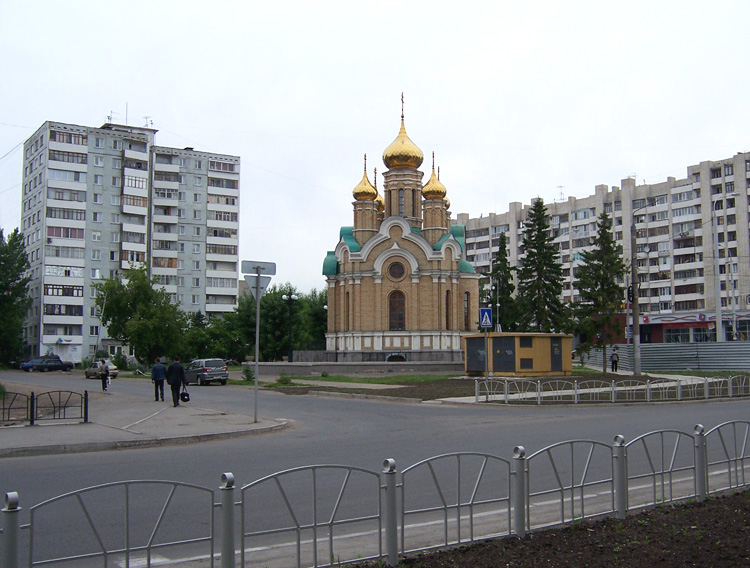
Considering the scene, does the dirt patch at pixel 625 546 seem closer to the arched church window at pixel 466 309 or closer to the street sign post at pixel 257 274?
the street sign post at pixel 257 274

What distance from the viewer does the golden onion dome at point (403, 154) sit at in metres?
62.5

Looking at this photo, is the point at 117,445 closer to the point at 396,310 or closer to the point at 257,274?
the point at 257,274

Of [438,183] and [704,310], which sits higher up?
[438,183]

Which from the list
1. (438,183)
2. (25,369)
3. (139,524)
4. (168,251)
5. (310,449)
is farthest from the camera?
(168,251)

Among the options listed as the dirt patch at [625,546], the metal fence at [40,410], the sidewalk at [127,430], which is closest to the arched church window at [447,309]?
the sidewalk at [127,430]

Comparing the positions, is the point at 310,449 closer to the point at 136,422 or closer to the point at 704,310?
the point at 136,422

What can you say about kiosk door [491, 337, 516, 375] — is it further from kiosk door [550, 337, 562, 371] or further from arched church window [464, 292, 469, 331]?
arched church window [464, 292, 469, 331]

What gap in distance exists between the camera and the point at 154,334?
187 ft

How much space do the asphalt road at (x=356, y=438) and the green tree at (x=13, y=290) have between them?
49737 mm

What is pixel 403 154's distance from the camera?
6247 cm

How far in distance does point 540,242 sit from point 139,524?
5297 centimetres

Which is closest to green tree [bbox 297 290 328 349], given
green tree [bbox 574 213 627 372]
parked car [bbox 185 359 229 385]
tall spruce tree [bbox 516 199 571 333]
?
tall spruce tree [bbox 516 199 571 333]

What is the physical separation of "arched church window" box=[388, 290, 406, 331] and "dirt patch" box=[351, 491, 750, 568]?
172ft

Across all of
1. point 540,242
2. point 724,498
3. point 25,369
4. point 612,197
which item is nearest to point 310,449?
point 724,498
